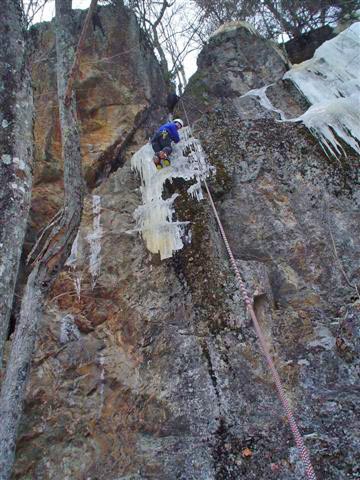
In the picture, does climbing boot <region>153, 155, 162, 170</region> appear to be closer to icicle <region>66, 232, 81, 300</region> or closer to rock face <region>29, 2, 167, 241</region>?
icicle <region>66, 232, 81, 300</region>

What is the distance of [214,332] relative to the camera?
4332mm

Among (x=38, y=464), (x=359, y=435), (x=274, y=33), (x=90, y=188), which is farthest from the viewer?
(x=274, y=33)

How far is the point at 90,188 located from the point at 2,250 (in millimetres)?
5249

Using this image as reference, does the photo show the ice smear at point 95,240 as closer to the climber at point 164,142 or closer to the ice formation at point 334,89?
the climber at point 164,142

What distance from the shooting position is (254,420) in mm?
3768

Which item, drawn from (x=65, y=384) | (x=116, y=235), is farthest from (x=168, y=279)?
Answer: (x=65, y=384)

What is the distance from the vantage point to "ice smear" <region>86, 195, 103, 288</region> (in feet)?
18.3

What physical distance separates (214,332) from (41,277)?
195 centimetres

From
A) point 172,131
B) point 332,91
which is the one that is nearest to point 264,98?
point 332,91

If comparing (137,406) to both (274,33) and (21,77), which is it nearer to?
A: (21,77)

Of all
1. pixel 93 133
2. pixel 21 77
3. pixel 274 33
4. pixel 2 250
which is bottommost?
pixel 2 250

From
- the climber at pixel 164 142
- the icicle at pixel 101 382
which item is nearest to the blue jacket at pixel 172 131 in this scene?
the climber at pixel 164 142

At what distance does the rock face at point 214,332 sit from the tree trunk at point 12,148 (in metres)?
2.31

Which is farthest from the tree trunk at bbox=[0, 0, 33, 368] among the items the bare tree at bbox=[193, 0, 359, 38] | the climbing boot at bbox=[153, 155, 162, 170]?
the bare tree at bbox=[193, 0, 359, 38]
